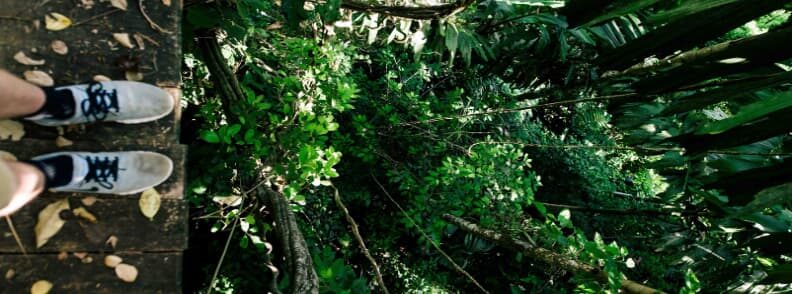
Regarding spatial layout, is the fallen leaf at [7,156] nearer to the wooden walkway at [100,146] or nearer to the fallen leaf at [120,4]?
the wooden walkway at [100,146]

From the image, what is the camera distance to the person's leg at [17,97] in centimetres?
141

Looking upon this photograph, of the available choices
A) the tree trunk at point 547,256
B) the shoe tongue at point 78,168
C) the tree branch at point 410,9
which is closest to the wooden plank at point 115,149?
the shoe tongue at point 78,168

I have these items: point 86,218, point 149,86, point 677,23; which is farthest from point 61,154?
point 677,23

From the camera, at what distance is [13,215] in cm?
151

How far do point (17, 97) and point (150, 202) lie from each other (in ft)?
1.68

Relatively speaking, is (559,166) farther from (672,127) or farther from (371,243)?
(371,243)

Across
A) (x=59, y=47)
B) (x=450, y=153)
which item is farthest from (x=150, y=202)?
(x=450, y=153)

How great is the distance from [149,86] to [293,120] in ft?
3.37

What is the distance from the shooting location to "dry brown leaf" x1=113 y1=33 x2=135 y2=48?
1.69 metres

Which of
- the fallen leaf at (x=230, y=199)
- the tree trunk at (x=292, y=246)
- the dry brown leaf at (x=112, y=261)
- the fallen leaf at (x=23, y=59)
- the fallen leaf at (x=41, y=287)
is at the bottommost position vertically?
the fallen leaf at (x=230, y=199)

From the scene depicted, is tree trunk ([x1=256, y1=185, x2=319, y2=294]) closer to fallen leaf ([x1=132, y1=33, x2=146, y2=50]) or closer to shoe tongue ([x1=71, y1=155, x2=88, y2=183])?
shoe tongue ([x1=71, y1=155, x2=88, y2=183])

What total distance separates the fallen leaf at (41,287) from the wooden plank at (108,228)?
103mm

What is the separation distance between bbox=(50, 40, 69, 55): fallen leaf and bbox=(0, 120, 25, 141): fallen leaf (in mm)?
283

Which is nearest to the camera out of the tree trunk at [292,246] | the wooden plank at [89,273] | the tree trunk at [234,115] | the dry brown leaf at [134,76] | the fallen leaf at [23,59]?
the wooden plank at [89,273]
